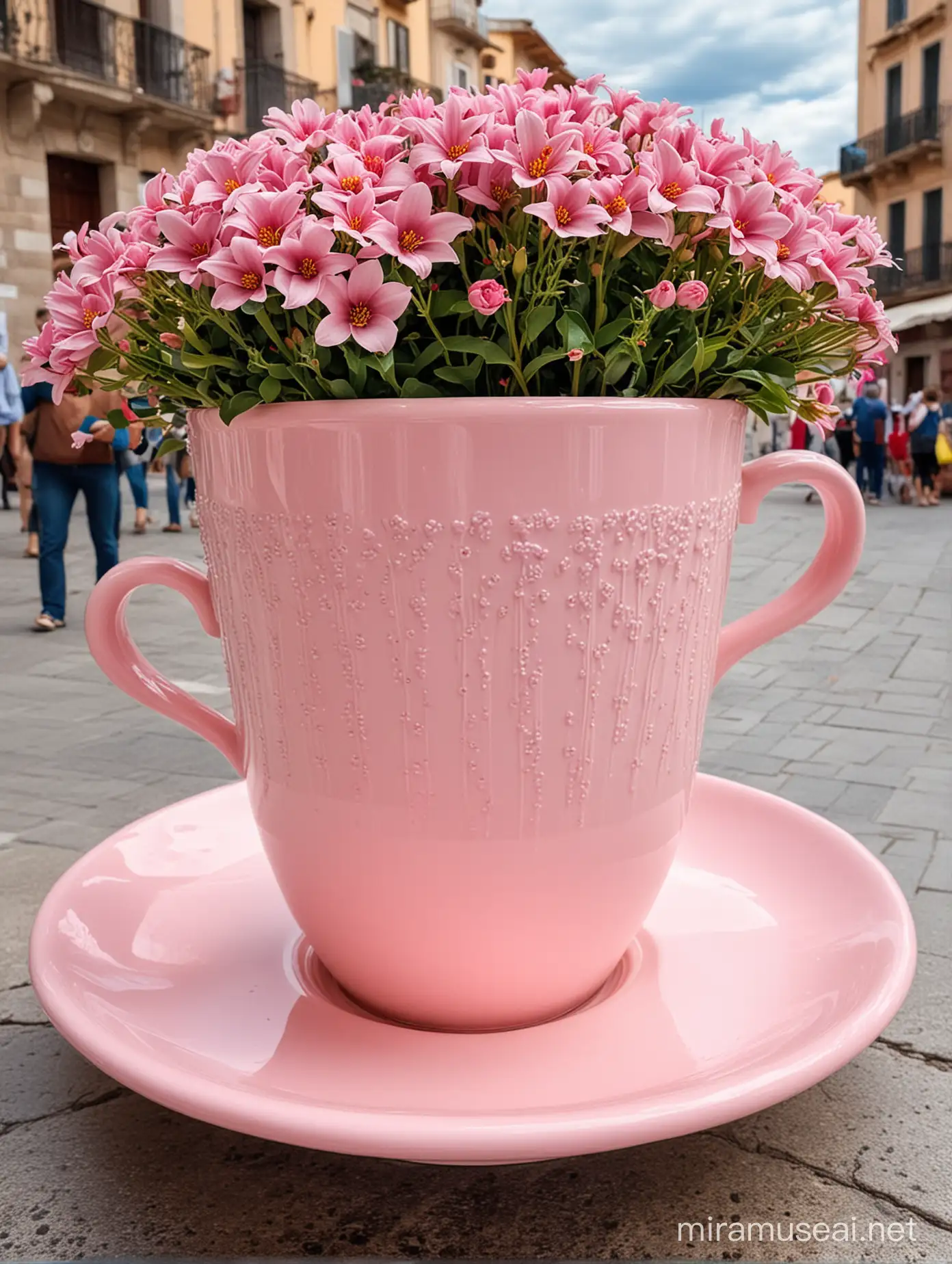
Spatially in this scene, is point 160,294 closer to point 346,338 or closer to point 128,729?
point 346,338

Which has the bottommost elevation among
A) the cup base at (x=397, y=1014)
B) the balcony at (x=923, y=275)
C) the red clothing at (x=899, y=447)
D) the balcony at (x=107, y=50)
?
the cup base at (x=397, y=1014)

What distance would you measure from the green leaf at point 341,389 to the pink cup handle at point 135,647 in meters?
0.36

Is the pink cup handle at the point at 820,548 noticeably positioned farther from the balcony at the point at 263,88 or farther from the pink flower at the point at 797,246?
the balcony at the point at 263,88

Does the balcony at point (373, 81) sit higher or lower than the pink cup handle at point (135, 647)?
higher

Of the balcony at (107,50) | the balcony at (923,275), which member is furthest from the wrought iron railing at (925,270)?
the balcony at (107,50)

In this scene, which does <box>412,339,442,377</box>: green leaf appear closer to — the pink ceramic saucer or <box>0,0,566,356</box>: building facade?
the pink ceramic saucer

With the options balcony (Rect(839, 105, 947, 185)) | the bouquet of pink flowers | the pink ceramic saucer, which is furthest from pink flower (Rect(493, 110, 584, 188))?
balcony (Rect(839, 105, 947, 185))

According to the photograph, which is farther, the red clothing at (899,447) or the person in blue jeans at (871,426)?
the red clothing at (899,447)

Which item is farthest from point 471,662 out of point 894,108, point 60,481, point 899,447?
point 894,108

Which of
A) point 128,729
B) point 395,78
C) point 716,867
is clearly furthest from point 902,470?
point 395,78

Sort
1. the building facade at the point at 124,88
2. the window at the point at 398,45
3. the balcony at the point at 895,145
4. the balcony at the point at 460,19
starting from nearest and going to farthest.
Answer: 1. the building facade at the point at 124,88
2. the window at the point at 398,45
3. the balcony at the point at 895,145
4. the balcony at the point at 460,19

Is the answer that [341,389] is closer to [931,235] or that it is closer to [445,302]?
[445,302]

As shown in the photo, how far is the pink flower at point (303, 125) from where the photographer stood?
115 cm

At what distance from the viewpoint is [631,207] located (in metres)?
1.05
